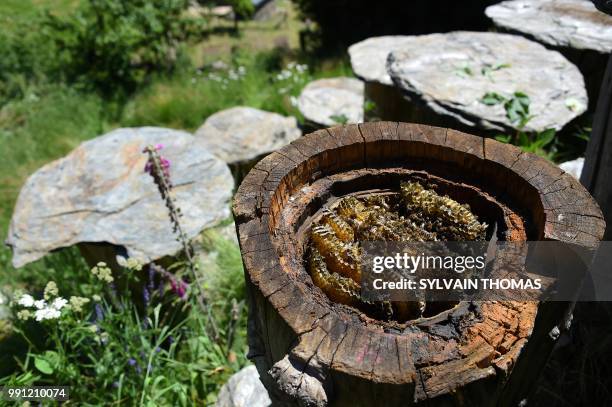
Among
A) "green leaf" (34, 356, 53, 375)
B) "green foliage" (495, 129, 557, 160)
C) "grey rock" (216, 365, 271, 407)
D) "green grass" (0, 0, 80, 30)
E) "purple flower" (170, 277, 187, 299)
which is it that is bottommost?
"grey rock" (216, 365, 271, 407)

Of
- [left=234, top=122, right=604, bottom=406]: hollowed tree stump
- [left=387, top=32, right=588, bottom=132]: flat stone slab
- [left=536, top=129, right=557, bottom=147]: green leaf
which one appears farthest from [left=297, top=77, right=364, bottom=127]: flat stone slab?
[left=234, top=122, right=604, bottom=406]: hollowed tree stump

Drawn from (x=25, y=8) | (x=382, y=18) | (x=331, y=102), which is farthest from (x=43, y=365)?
(x=25, y=8)

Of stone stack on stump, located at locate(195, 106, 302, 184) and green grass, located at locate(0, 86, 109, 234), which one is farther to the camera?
green grass, located at locate(0, 86, 109, 234)

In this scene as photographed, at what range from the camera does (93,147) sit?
157 inches

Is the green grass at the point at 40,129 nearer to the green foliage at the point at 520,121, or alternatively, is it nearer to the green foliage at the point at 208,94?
the green foliage at the point at 208,94

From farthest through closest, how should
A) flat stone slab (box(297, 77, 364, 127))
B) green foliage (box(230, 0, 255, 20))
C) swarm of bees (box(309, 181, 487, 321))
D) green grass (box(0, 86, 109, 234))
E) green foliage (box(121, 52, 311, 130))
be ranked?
green foliage (box(230, 0, 255, 20)) < green foliage (box(121, 52, 311, 130)) < green grass (box(0, 86, 109, 234)) < flat stone slab (box(297, 77, 364, 127)) < swarm of bees (box(309, 181, 487, 321))

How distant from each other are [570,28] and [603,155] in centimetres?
248

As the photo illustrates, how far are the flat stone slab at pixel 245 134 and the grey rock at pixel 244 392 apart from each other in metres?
2.28

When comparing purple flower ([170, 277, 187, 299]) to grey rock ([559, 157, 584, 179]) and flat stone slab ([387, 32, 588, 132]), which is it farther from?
grey rock ([559, 157, 584, 179])

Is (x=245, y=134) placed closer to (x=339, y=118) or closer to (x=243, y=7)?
(x=339, y=118)

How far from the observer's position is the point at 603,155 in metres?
2.50

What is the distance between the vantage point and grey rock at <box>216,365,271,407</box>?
2607mm

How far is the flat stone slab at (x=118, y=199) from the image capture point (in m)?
3.32

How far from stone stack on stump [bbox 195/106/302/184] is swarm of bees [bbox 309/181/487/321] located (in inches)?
119
